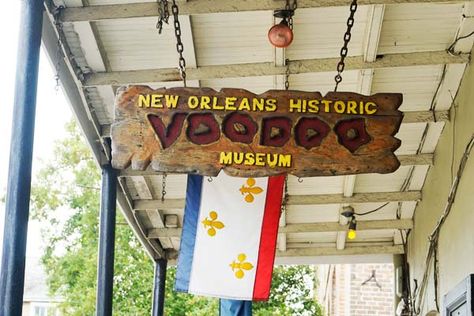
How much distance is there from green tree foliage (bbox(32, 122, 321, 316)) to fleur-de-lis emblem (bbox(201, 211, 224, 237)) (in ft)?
48.2

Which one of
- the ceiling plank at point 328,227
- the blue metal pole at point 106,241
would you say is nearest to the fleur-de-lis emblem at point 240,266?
the blue metal pole at point 106,241

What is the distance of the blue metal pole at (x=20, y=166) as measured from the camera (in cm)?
443

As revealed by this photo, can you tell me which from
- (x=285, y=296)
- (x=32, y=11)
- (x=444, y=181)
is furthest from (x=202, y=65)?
(x=285, y=296)

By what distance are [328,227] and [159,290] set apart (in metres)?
2.29

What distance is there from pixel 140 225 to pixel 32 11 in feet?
17.2

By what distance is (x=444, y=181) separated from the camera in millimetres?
7578

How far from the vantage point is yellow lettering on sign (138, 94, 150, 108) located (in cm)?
438

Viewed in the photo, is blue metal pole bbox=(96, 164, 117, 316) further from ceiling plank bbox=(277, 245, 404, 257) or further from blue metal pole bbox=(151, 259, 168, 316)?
ceiling plank bbox=(277, 245, 404, 257)

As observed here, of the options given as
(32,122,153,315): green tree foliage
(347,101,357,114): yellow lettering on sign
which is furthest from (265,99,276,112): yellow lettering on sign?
(32,122,153,315): green tree foliage

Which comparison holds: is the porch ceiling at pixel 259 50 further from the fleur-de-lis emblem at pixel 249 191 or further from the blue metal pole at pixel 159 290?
the blue metal pole at pixel 159 290

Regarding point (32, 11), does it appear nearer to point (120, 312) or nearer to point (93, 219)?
point (120, 312)

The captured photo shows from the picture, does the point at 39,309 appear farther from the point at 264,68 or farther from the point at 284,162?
the point at 284,162

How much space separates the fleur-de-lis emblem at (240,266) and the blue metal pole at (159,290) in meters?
4.89

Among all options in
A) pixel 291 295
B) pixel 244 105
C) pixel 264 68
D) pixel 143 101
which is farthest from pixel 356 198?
pixel 291 295
